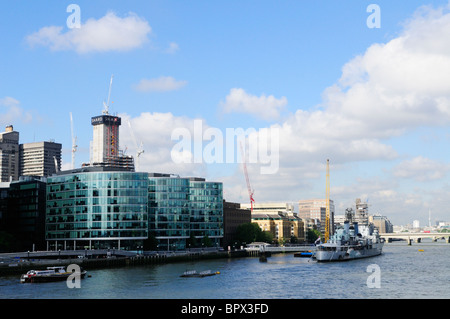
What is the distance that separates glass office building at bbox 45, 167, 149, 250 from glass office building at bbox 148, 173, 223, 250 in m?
12.9

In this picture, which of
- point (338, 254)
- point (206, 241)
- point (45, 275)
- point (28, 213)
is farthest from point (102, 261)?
point (206, 241)

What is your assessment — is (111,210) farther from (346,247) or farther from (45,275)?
(346,247)

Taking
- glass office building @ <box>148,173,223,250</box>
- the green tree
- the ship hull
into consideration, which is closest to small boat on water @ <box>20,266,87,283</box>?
the ship hull

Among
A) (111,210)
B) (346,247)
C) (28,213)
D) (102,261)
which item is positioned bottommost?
(102,261)

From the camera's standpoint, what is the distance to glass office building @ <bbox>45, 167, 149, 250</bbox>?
15838cm

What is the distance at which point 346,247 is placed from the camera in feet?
523

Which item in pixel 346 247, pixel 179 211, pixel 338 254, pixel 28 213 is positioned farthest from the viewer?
pixel 179 211

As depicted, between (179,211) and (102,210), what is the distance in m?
30.1

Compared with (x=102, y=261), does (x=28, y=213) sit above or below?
above

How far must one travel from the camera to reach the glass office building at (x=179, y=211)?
176400mm

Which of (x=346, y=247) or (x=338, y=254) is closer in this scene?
(x=338, y=254)

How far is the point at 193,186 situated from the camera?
7653 inches
